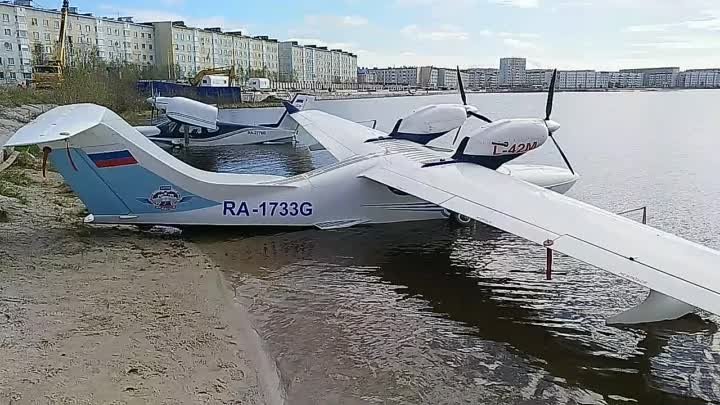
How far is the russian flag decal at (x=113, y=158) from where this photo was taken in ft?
35.3

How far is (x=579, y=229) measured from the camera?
7.26 m

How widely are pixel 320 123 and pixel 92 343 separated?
13000mm

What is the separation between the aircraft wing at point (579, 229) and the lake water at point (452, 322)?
1.38 meters

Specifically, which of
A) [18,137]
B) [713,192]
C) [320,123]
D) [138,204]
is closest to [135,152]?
[138,204]

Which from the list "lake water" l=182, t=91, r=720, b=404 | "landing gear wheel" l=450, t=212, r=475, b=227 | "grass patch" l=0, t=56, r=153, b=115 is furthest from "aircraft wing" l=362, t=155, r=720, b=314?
"grass patch" l=0, t=56, r=153, b=115

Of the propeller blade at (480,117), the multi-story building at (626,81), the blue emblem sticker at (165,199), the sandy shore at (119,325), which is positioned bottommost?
the sandy shore at (119,325)

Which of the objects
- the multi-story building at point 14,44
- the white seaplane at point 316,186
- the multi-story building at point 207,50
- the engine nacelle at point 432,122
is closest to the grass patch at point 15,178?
the white seaplane at point 316,186

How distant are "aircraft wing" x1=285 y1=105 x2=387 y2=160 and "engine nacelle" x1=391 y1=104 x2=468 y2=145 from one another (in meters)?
1.14

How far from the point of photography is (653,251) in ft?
21.2

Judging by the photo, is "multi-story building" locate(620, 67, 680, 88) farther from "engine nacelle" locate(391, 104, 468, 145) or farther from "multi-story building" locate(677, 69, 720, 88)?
"engine nacelle" locate(391, 104, 468, 145)

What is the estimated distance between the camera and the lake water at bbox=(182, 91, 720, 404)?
251 inches

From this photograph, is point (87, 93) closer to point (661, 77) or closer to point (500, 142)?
point (500, 142)

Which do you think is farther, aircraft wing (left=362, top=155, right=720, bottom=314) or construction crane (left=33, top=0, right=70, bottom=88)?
construction crane (left=33, top=0, right=70, bottom=88)

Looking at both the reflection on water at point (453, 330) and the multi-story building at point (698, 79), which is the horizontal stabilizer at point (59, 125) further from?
the multi-story building at point (698, 79)
